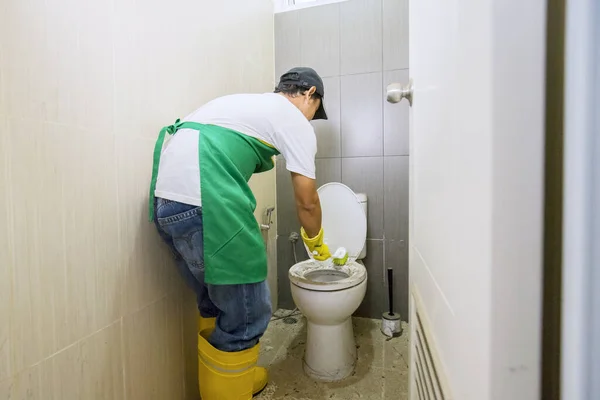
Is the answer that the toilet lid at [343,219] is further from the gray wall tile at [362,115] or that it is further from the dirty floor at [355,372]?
the dirty floor at [355,372]

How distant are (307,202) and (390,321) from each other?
0.97 meters

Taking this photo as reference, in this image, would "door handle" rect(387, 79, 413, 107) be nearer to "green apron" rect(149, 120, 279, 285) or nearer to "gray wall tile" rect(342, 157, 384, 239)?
"green apron" rect(149, 120, 279, 285)

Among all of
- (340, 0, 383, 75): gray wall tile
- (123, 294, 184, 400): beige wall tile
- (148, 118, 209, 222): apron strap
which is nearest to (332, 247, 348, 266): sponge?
(123, 294, 184, 400): beige wall tile

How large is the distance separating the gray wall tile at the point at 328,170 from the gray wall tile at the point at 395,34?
59cm

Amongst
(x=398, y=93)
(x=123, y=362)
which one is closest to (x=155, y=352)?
(x=123, y=362)

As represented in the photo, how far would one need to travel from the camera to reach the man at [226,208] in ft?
→ 2.86

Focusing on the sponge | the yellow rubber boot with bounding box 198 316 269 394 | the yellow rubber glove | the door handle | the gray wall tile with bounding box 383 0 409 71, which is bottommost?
the yellow rubber boot with bounding box 198 316 269 394

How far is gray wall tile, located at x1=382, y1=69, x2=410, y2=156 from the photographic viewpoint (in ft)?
5.62

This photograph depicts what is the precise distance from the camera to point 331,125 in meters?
1.84

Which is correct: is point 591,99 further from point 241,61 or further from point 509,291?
point 241,61

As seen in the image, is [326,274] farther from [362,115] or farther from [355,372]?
[362,115]

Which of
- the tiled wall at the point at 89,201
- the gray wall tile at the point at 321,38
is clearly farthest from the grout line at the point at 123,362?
the gray wall tile at the point at 321,38

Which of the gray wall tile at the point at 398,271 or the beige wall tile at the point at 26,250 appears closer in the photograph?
the beige wall tile at the point at 26,250

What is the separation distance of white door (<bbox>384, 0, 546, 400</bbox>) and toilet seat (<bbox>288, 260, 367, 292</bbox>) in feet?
3.17
